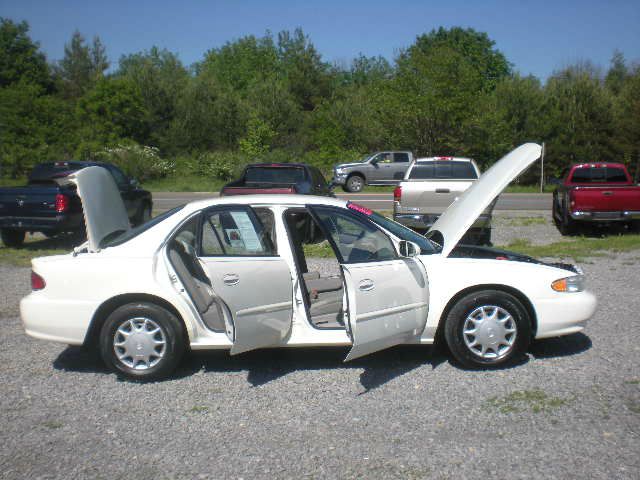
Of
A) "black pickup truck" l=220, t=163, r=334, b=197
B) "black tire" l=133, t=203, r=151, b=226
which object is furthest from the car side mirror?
"black tire" l=133, t=203, r=151, b=226

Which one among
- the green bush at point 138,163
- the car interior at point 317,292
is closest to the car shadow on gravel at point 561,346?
the car interior at point 317,292

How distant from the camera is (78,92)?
222 feet

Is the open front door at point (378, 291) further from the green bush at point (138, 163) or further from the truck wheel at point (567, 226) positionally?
the green bush at point (138, 163)

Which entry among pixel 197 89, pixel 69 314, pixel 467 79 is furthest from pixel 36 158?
pixel 69 314

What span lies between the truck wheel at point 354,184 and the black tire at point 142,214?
47.2 ft

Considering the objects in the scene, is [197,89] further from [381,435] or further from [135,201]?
[381,435]

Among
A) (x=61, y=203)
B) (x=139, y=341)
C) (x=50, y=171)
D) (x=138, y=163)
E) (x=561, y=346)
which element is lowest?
(x=561, y=346)

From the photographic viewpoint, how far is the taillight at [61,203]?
1267cm

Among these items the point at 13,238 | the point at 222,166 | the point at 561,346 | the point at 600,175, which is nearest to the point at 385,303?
the point at 561,346

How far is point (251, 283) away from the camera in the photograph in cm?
527

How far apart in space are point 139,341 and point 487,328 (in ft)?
9.54

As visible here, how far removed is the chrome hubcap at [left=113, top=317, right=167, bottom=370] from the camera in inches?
219

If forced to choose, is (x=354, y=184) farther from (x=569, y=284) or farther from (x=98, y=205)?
(x=569, y=284)

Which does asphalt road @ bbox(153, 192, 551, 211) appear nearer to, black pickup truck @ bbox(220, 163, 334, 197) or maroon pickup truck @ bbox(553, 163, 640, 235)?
black pickup truck @ bbox(220, 163, 334, 197)
